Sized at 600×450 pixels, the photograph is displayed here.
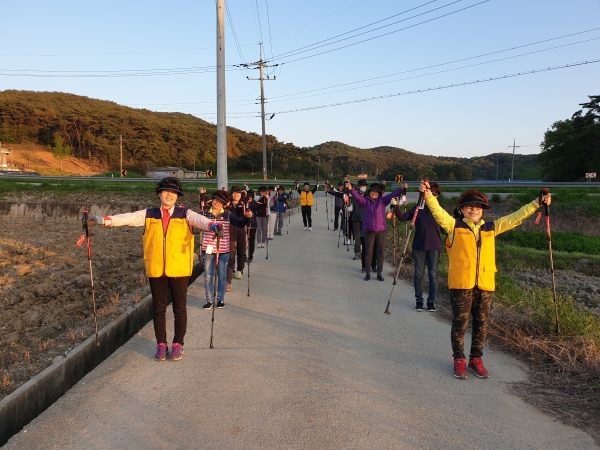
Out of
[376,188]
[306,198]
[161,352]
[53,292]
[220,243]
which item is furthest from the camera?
[306,198]

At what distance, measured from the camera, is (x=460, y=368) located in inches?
206

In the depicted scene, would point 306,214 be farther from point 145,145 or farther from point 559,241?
point 145,145

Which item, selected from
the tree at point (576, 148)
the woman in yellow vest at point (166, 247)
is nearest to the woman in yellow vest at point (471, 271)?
the woman in yellow vest at point (166, 247)

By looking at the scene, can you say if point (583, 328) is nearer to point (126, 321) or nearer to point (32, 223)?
point (126, 321)

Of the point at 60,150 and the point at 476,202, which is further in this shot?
the point at 60,150

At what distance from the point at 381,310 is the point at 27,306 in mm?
6405

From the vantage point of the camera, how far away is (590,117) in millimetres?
56875

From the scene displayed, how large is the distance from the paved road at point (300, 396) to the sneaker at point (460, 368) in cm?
11

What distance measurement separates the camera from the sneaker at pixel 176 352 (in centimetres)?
570

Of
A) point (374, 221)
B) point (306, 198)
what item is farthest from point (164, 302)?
point (306, 198)

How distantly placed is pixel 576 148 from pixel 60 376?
64376mm

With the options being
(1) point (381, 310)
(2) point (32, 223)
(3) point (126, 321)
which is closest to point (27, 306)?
(3) point (126, 321)

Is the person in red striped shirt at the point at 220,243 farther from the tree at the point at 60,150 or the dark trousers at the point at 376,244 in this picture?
the tree at the point at 60,150

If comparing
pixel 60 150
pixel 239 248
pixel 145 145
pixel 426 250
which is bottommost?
pixel 239 248
